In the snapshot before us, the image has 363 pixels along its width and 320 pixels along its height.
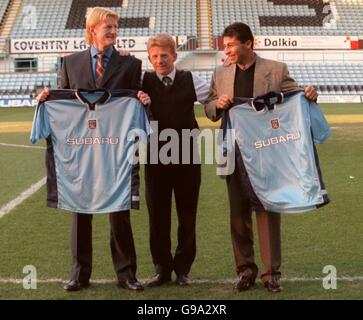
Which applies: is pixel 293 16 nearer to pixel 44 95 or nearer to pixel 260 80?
pixel 260 80

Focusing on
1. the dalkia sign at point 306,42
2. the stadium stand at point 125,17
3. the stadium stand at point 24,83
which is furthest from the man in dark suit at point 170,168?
the dalkia sign at point 306,42

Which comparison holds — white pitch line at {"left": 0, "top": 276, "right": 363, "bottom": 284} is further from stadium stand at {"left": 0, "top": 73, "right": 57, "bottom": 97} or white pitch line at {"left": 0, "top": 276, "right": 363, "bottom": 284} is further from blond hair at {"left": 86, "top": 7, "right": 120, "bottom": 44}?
stadium stand at {"left": 0, "top": 73, "right": 57, "bottom": 97}

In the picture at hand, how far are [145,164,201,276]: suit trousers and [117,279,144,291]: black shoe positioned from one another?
9.7 inches

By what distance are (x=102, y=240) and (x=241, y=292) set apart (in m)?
1.86

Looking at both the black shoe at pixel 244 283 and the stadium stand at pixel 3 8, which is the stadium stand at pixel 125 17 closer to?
the stadium stand at pixel 3 8

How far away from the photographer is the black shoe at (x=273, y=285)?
4352 millimetres

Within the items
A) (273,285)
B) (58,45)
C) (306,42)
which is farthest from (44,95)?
(306,42)

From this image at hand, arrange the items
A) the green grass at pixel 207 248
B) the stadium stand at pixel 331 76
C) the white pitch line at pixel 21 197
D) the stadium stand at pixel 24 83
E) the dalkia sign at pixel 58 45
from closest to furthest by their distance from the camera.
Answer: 1. the green grass at pixel 207 248
2. the white pitch line at pixel 21 197
3. the stadium stand at pixel 24 83
4. the stadium stand at pixel 331 76
5. the dalkia sign at pixel 58 45

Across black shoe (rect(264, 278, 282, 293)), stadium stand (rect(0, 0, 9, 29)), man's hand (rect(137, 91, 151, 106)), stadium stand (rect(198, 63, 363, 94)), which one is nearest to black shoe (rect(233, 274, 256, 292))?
black shoe (rect(264, 278, 282, 293))

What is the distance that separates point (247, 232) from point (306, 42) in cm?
3289

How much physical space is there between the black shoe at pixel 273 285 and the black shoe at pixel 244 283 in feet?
0.36

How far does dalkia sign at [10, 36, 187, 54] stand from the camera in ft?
117

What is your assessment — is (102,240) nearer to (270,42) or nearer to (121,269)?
(121,269)
